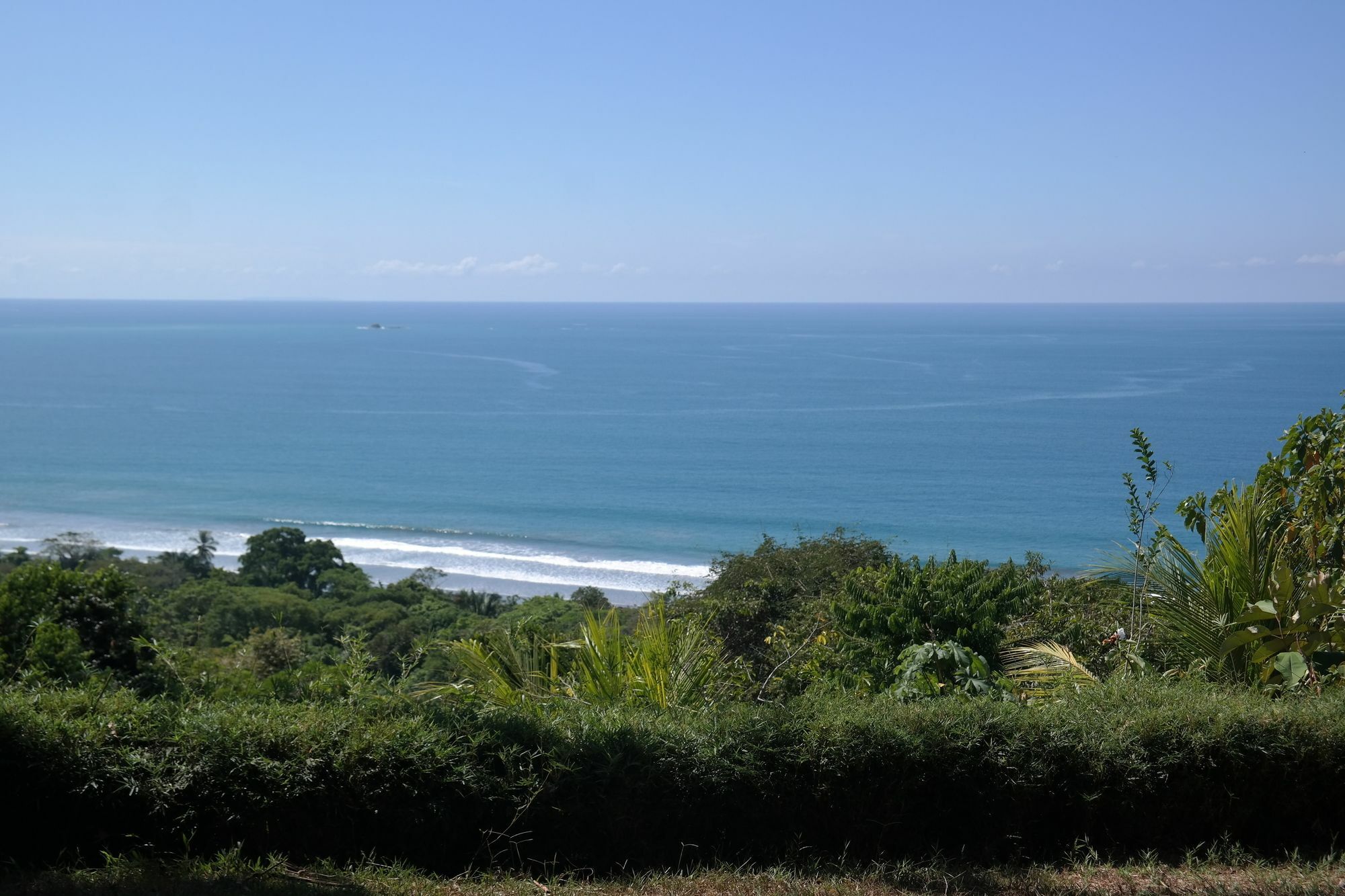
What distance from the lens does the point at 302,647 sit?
18266 millimetres

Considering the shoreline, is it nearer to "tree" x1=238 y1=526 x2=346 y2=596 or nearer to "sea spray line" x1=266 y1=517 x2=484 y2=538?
Result: "sea spray line" x1=266 y1=517 x2=484 y2=538

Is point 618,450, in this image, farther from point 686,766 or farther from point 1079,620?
point 686,766

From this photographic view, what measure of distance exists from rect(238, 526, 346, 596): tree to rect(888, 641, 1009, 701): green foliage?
3028 centimetres

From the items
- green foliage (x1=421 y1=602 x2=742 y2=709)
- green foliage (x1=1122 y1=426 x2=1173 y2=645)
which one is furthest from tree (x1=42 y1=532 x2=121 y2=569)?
green foliage (x1=1122 y1=426 x2=1173 y2=645)

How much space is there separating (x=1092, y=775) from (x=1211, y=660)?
1.91m

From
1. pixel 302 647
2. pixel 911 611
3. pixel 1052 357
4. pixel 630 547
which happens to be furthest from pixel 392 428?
pixel 1052 357

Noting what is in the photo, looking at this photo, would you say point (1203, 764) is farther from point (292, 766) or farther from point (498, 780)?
point (292, 766)

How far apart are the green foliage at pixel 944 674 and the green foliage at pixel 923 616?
62 centimetres

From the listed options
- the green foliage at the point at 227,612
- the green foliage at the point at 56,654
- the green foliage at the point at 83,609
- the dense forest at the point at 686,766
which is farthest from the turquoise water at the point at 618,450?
the green foliage at the point at 56,654

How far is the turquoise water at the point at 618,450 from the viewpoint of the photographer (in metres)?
43.4

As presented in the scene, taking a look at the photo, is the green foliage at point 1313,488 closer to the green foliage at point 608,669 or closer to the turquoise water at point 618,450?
the green foliage at point 608,669

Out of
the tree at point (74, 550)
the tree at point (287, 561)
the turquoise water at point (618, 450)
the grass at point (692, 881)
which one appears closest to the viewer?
the grass at point (692, 881)

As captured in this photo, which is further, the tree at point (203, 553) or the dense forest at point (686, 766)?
the tree at point (203, 553)

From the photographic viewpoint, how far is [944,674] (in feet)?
18.2
